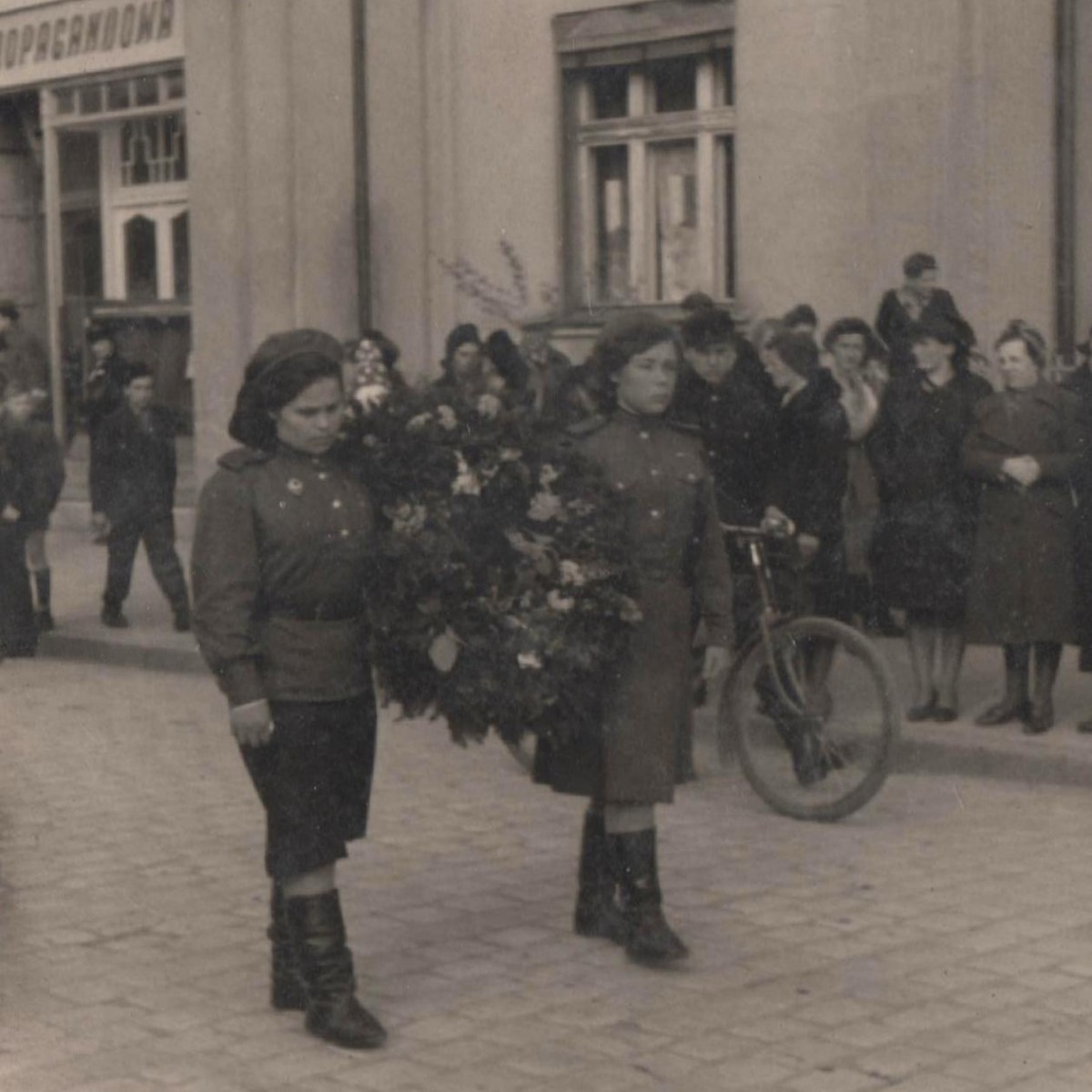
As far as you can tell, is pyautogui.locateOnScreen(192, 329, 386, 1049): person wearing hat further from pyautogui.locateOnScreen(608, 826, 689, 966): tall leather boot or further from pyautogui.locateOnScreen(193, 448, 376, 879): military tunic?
pyautogui.locateOnScreen(608, 826, 689, 966): tall leather boot

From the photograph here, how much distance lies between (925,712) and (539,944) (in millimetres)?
3835

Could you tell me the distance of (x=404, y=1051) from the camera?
5793 millimetres

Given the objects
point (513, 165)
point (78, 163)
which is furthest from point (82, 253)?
point (513, 165)

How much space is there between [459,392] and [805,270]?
8339 millimetres

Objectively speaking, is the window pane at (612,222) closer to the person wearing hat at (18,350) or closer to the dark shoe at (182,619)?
the dark shoe at (182,619)

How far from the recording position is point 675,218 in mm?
15883

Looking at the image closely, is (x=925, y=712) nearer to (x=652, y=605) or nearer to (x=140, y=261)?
(x=652, y=605)

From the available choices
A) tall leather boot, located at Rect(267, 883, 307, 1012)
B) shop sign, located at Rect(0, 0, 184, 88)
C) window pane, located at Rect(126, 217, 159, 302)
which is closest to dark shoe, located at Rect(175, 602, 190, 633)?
shop sign, located at Rect(0, 0, 184, 88)

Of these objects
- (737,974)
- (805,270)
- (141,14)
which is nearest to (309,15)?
(141,14)

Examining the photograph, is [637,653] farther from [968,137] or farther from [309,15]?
[309,15]

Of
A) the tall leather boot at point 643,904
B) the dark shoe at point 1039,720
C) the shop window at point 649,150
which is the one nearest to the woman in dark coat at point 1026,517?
the dark shoe at point 1039,720

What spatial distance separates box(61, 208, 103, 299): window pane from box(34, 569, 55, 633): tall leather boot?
22.8 ft

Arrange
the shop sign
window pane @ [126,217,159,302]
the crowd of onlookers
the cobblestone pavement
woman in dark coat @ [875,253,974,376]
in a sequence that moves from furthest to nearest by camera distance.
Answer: window pane @ [126,217,159,302] → the shop sign → woman in dark coat @ [875,253,974,376] → the crowd of onlookers → the cobblestone pavement

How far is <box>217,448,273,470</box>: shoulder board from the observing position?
233 inches
